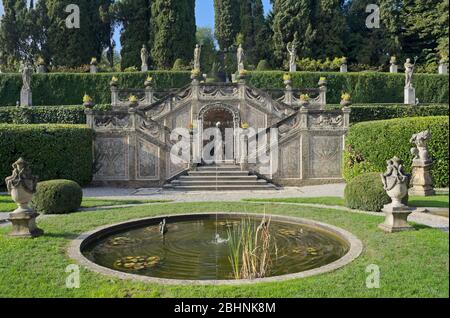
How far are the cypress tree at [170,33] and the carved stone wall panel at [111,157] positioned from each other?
74.2 feet

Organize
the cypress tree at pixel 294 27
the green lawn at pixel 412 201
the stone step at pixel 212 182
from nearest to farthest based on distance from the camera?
the green lawn at pixel 412 201 → the stone step at pixel 212 182 → the cypress tree at pixel 294 27

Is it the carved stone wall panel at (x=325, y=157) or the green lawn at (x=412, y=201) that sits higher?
the carved stone wall panel at (x=325, y=157)

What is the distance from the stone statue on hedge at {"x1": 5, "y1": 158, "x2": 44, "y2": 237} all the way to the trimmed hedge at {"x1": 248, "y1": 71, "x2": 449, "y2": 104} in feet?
79.6

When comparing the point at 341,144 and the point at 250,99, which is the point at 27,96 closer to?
the point at 250,99

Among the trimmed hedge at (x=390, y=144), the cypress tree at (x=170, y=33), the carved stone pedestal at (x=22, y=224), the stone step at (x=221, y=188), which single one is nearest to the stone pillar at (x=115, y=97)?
the stone step at (x=221, y=188)

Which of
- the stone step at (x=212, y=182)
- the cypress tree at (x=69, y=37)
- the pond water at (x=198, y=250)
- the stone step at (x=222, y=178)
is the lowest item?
the pond water at (x=198, y=250)

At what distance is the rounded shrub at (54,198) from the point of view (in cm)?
1158

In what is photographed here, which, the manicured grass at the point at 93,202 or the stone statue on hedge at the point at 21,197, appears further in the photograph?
the manicured grass at the point at 93,202

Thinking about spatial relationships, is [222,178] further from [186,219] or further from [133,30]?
[133,30]

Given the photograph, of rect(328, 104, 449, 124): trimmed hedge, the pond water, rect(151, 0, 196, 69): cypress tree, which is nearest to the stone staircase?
the pond water

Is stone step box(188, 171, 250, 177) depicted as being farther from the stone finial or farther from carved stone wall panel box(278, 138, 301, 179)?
the stone finial

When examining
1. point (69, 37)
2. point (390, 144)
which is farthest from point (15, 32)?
point (390, 144)

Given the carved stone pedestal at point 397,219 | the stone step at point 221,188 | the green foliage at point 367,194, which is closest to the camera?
the carved stone pedestal at point 397,219

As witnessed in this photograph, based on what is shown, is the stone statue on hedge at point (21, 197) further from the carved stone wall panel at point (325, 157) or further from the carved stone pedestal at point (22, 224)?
the carved stone wall panel at point (325, 157)
